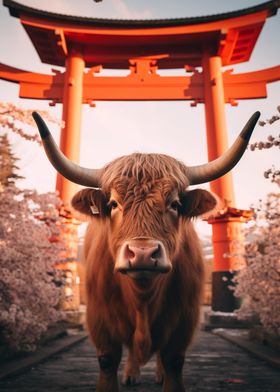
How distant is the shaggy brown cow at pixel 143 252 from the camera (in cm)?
190

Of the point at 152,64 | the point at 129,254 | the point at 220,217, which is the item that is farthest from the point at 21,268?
the point at 152,64

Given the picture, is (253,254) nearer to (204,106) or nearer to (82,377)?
(82,377)

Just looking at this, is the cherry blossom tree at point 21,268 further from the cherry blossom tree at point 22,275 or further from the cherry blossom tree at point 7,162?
the cherry blossom tree at point 7,162

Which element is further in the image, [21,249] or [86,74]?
[86,74]

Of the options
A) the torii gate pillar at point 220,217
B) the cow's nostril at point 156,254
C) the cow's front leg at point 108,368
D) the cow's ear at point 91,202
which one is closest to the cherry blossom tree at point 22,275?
the cow's front leg at point 108,368

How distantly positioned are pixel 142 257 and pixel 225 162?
3.44 feet

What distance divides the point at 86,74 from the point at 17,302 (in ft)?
27.2

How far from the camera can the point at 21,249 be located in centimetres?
517

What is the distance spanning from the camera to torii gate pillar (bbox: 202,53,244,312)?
8.37 metres

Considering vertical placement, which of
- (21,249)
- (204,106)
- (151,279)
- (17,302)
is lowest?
(17,302)

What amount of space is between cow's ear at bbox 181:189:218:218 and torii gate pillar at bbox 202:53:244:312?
5.57m

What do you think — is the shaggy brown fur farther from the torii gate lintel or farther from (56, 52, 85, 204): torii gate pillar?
the torii gate lintel

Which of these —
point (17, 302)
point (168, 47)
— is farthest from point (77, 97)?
point (17, 302)

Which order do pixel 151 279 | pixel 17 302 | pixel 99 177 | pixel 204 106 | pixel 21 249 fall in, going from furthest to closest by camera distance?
1. pixel 204 106
2. pixel 21 249
3. pixel 17 302
4. pixel 99 177
5. pixel 151 279
